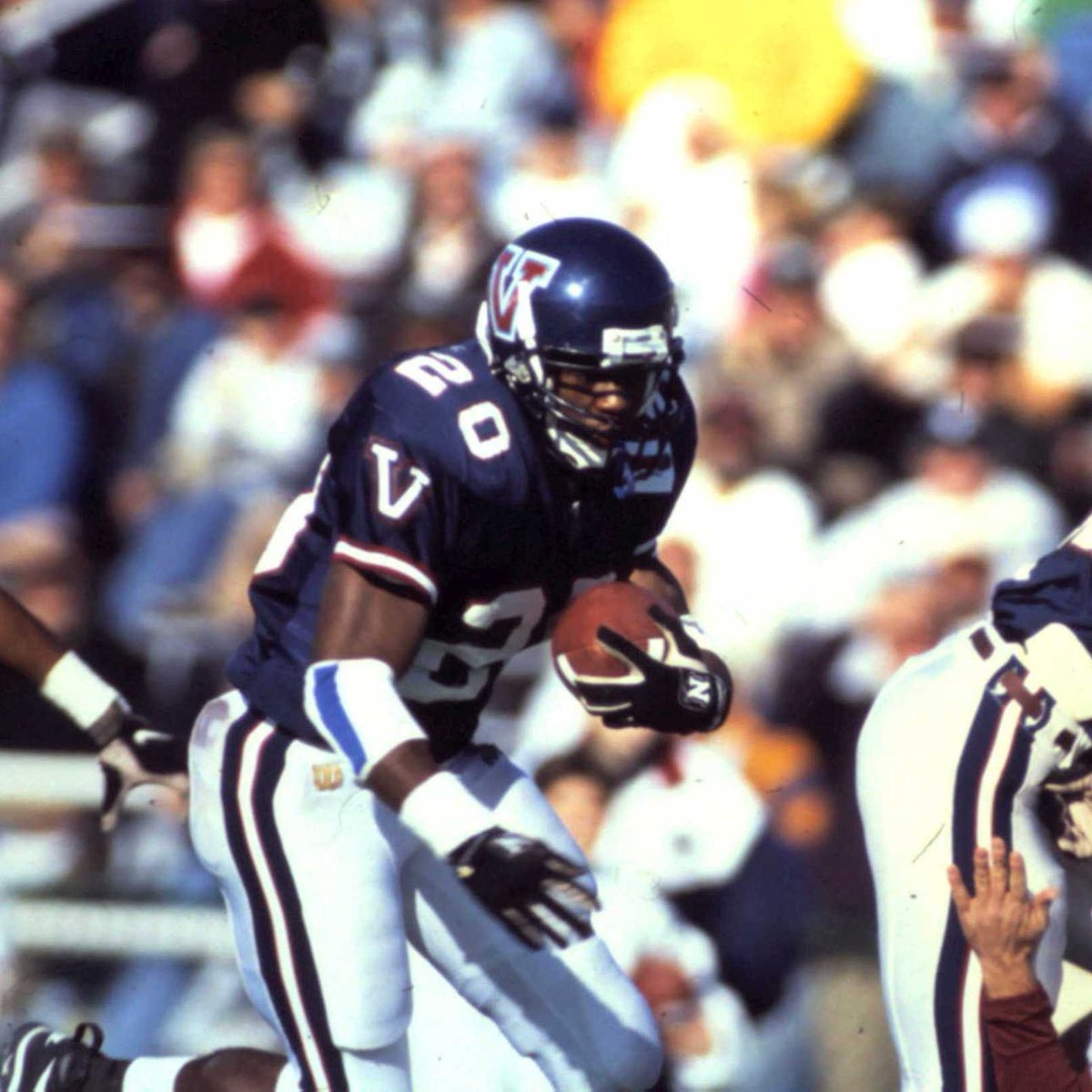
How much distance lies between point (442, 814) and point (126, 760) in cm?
110

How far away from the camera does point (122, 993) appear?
5941mm

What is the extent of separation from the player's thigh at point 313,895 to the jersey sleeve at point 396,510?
1.38ft

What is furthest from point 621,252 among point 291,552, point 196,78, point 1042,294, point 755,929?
point 196,78

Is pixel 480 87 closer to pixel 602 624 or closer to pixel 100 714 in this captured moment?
pixel 100 714

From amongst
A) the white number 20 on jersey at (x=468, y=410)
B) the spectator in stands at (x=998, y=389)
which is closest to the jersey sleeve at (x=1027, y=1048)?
the white number 20 on jersey at (x=468, y=410)

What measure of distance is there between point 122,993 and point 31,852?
47 centimetres

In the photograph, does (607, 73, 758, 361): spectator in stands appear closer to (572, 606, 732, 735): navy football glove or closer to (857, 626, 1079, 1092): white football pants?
(857, 626, 1079, 1092): white football pants

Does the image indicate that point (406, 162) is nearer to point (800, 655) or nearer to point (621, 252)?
point (800, 655)

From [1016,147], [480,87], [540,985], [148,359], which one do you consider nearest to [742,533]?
[1016,147]

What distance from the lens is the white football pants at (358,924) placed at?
144 inches

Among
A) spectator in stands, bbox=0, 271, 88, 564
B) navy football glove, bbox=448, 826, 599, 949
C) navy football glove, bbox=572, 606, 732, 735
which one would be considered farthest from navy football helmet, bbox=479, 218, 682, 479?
spectator in stands, bbox=0, 271, 88, 564

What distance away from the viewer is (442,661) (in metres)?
3.79

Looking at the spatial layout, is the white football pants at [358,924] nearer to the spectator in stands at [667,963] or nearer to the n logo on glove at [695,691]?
the n logo on glove at [695,691]

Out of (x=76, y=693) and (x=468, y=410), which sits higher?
(x=468, y=410)
